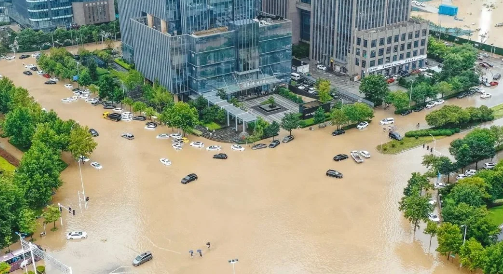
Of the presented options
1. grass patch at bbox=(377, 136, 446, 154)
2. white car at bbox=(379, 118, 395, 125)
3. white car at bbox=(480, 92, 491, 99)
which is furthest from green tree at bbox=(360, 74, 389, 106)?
white car at bbox=(480, 92, 491, 99)

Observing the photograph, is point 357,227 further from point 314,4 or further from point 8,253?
point 314,4

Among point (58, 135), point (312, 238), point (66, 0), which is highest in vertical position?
point (66, 0)

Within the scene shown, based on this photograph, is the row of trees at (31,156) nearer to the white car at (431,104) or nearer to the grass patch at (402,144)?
the grass patch at (402,144)

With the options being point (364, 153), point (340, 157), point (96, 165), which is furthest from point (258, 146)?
point (96, 165)

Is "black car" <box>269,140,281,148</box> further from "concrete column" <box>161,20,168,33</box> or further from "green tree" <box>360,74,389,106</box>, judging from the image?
"concrete column" <box>161,20,168,33</box>


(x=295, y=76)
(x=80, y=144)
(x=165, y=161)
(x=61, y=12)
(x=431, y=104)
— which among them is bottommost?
(x=165, y=161)

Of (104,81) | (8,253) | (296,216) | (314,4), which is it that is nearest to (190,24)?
(104,81)

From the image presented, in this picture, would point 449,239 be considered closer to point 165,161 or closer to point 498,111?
point 165,161
